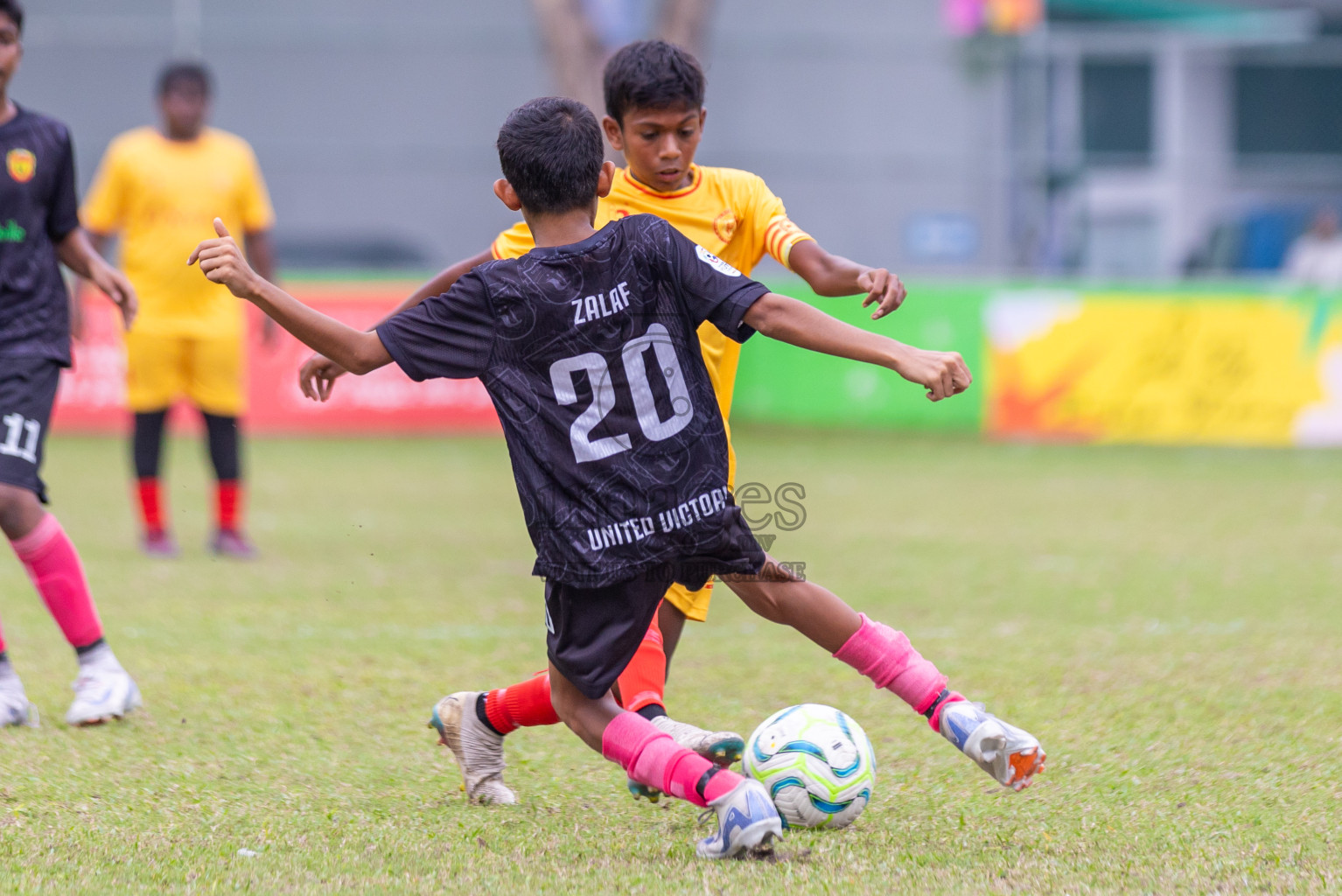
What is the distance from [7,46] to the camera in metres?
4.30

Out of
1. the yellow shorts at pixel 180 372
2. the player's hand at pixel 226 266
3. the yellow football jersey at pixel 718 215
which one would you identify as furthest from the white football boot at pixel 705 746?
the yellow shorts at pixel 180 372

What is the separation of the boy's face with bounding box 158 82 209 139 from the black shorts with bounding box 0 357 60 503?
11.9 feet

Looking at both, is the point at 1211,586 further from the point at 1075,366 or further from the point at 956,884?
the point at 1075,366

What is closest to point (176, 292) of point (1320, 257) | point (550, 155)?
point (550, 155)

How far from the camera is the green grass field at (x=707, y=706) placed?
3.04m

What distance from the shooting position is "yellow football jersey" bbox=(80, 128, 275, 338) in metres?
7.61

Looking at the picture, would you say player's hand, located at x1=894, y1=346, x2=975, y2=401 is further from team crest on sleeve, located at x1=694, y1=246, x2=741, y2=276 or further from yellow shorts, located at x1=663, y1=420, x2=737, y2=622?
yellow shorts, located at x1=663, y1=420, x2=737, y2=622

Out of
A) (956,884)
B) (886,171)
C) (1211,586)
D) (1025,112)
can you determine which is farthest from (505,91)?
(956,884)

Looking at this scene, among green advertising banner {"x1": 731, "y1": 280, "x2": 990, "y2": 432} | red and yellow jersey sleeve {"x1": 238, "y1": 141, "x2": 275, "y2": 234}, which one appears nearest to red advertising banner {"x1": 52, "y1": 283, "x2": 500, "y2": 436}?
green advertising banner {"x1": 731, "y1": 280, "x2": 990, "y2": 432}

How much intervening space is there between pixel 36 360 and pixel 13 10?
951 millimetres

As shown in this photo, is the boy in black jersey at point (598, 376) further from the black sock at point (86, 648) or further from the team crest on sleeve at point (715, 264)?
the black sock at point (86, 648)

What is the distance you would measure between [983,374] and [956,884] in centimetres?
1123

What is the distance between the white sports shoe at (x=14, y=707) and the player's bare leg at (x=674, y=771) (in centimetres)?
180

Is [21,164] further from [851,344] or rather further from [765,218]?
[851,344]
